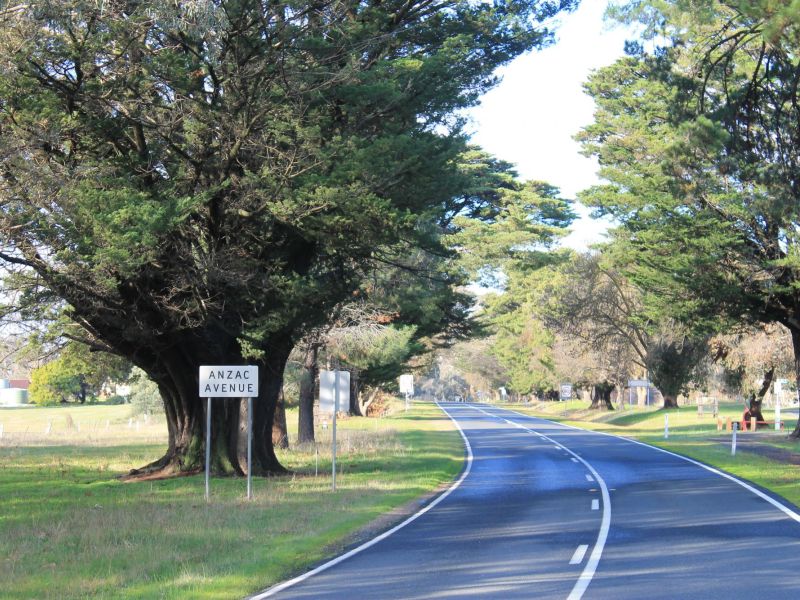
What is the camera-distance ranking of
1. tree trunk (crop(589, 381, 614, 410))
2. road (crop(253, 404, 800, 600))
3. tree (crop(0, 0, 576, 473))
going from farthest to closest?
tree trunk (crop(589, 381, 614, 410))
tree (crop(0, 0, 576, 473))
road (crop(253, 404, 800, 600))

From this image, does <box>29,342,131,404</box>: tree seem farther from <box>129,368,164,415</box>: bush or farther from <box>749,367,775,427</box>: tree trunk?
<box>749,367,775,427</box>: tree trunk

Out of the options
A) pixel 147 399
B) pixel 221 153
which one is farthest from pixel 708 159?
pixel 147 399

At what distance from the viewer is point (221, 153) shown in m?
21.7

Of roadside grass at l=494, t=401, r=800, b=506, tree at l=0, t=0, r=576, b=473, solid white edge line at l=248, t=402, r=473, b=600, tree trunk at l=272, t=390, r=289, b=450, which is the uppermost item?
tree at l=0, t=0, r=576, b=473

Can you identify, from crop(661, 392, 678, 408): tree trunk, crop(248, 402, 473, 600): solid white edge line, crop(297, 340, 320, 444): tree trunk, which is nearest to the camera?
crop(248, 402, 473, 600): solid white edge line

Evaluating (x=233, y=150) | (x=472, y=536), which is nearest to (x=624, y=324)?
(x=233, y=150)

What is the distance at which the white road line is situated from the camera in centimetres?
1248

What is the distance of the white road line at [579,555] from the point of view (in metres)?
12.5

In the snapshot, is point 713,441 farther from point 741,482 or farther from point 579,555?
point 579,555

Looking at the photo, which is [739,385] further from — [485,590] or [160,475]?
[485,590]

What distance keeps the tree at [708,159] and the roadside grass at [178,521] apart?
9.90 m

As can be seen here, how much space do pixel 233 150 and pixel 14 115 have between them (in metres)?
4.60

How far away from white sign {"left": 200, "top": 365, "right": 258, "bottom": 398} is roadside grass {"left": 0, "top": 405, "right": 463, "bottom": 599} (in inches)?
84.8

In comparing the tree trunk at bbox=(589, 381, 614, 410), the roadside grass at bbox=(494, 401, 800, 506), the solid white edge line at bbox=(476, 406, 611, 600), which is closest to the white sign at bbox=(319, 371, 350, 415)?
the solid white edge line at bbox=(476, 406, 611, 600)
